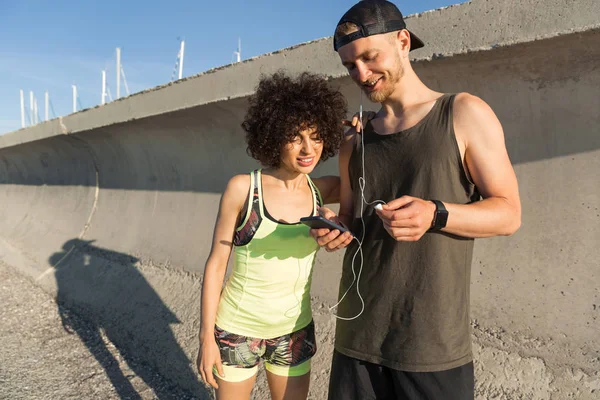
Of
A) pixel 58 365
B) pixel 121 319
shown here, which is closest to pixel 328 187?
pixel 58 365

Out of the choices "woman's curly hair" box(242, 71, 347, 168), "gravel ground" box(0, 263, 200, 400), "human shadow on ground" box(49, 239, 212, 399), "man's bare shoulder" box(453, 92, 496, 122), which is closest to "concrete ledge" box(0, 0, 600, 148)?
"woman's curly hair" box(242, 71, 347, 168)

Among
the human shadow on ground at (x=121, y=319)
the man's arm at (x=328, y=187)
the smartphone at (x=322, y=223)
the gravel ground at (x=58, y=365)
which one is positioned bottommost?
the gravel ground at (x=58, y=365)

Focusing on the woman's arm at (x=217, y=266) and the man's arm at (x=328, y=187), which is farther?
the man's arm at (x=328, y=187)

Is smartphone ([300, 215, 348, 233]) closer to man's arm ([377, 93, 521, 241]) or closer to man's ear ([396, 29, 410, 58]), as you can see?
man's arm ([377, 93, 521, 241])

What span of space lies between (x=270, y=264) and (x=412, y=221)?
90cm

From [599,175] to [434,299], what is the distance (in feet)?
4.30

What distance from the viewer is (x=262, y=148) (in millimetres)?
2404

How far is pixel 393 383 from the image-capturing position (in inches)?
75.5

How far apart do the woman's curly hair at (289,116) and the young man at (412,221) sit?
35cm

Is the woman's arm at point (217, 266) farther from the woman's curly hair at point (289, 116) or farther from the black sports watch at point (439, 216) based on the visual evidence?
the black sports watch at point (439, 216)

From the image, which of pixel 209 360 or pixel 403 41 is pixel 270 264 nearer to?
pixel 209 360

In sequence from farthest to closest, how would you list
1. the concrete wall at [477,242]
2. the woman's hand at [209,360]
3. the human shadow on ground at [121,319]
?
the human shadow on ground at [121,319]
the concrete wall at [477,242]
the woman's hand at [209,360]

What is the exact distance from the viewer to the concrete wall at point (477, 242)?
2.45 meters

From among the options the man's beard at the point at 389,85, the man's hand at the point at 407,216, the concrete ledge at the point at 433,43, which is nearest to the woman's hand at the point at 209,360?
the man's hand at the point at 407,216
